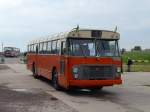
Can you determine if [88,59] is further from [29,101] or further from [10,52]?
[10,52]

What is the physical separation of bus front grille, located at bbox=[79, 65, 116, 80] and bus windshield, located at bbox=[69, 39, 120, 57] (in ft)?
1.76

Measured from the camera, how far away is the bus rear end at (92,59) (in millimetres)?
20109

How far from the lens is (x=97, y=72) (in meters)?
20.2

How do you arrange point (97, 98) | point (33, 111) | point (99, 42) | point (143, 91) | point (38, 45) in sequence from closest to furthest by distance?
point (33, 111) → point (97, 98) → point (99, 42) → point (143, 91) → point (38, 45)

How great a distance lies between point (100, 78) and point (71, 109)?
5.02 m

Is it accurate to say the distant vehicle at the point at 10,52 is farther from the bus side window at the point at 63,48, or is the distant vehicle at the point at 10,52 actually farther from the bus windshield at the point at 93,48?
the bus windshield at the point at 93,48

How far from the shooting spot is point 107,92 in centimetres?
2192

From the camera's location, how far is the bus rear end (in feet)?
66.0

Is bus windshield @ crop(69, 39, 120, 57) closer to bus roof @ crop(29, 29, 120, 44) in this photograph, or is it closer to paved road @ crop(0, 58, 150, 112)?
bus roof @ crop(29, 29, 120, 44)

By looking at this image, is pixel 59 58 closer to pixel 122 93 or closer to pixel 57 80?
pixel 57 80

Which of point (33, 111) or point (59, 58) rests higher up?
point (59, 58)

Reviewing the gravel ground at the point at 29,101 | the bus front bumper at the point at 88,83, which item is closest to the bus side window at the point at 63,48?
the bus front bumper at the point at 88,83

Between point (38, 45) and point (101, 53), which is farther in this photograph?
point (38, 45)

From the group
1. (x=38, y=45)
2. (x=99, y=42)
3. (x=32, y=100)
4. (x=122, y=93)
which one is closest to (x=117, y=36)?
(x=99, y=42)
